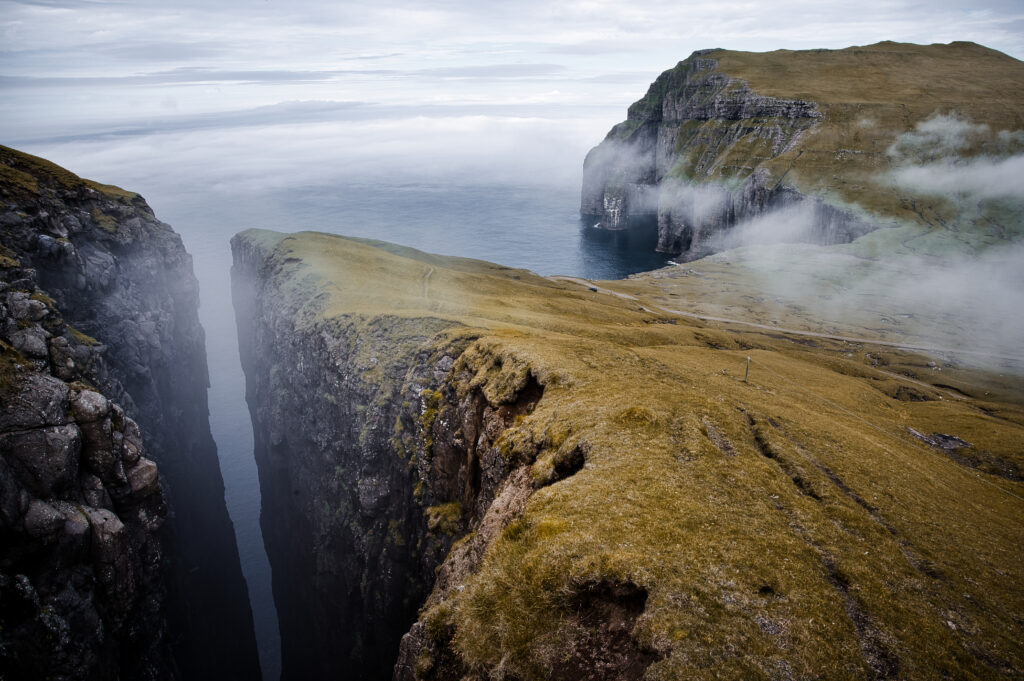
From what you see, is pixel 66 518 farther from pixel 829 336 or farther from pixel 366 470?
pixel 829 336

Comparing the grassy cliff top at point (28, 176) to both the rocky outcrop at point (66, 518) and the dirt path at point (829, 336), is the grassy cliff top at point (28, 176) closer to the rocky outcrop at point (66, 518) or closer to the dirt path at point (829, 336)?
the rocky outcrop at point (66, 518)

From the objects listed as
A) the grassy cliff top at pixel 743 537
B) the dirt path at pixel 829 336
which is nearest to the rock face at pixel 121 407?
the grassy cliff top at pixel 743 537

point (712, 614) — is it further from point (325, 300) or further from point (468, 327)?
point (325, 300)

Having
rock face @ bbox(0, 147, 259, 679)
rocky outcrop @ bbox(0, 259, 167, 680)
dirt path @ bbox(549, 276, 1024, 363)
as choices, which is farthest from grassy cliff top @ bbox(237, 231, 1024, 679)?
dirt path @ bbox(549, 276, 1024, 363)

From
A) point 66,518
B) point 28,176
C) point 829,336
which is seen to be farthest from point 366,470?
point 829,336

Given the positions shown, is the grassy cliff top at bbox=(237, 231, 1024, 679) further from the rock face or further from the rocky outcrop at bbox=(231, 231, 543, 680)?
the rock face

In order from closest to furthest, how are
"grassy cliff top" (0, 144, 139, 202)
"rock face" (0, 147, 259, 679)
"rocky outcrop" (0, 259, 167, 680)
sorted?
1. "rocky outcrop" (0, 259, 167, 680)
2. "rock face" (0, 147, 259, 679)
3. "grassy cliff top" (0, 144, 139, 202)
